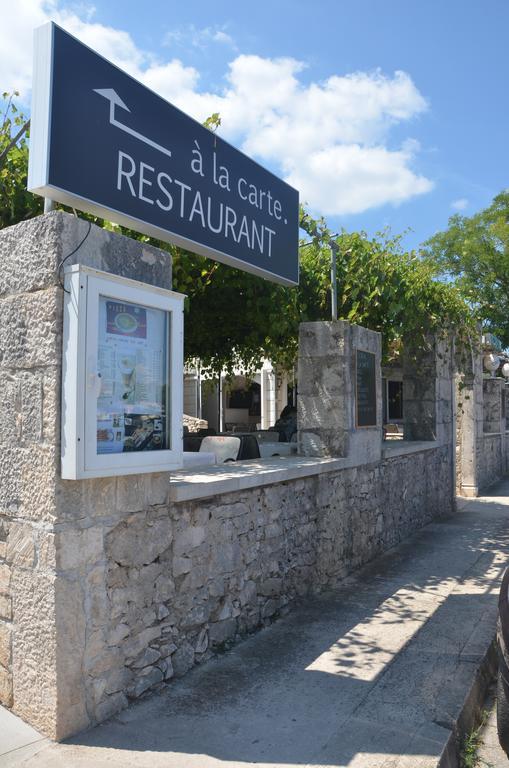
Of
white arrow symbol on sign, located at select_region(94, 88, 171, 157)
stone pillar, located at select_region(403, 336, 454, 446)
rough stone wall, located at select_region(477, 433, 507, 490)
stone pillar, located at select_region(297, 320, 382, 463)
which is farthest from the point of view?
rough stone wall, located at select_region(477, 433, 507, 490)

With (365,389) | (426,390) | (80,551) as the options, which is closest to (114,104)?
(80,551)

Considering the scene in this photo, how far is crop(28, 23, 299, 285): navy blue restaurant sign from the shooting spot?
10.0ft

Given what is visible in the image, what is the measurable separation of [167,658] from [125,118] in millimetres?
3038

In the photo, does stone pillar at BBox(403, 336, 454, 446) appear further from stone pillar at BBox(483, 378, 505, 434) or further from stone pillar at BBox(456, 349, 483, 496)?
stone pillar at BBox(483, 378, 505, 434)

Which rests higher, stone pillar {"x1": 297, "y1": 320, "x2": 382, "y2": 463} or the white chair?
stone pillar {"x1": 297, "y1": 320, "x2": 382, "y2": 463}

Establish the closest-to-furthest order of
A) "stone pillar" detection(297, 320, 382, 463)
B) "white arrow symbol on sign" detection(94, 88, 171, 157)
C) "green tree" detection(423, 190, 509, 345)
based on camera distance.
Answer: "white arrow symbol on sign" detection(94, 88, 171, 157) → "stone pillar" detection(297, 320, 382, 463) → "green tree" detection(423, 190, 509, 345)

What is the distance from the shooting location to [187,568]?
12.5 ft

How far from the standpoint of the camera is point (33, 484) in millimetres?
3100

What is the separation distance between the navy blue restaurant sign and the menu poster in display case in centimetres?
59

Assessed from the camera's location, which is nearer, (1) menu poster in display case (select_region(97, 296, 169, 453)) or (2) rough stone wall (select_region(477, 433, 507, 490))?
(1) menu poster in display case (select_region(97, 296, 169, 453))

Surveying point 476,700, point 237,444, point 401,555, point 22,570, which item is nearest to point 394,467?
point 401,555

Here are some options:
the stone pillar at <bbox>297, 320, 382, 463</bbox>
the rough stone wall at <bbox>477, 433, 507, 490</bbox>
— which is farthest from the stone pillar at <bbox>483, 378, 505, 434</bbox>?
the stone pillar at <bbox>297, 320, 382, 463</bbox>

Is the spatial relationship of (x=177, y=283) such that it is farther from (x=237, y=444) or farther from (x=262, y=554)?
(x=262, y=554)

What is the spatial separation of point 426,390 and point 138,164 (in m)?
7.01
